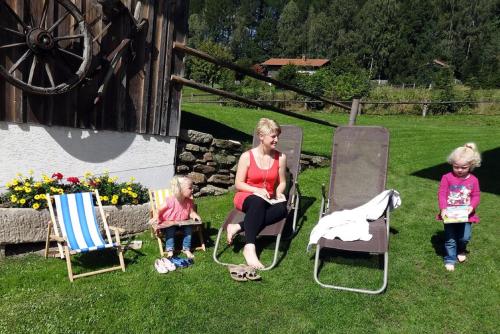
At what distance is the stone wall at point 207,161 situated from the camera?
6.96m

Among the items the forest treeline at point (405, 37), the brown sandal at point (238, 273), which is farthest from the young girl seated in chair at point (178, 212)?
the forest treeline at point (405, 37)

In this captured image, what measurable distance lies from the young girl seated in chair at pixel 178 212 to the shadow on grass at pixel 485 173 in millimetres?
5056

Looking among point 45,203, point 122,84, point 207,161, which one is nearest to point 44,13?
point 122,84

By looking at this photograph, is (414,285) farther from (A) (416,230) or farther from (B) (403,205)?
(B) (403,205)

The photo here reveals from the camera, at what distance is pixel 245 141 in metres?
8.93

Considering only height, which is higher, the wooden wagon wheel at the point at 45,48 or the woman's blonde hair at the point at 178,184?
the wooden wagon wheel at the point at 45,48

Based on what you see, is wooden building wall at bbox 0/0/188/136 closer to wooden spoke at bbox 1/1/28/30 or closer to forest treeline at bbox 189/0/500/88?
wooden spoke at bbox 1/1/28/30

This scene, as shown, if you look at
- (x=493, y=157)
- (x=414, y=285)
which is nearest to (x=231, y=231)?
(x=414, y=285)

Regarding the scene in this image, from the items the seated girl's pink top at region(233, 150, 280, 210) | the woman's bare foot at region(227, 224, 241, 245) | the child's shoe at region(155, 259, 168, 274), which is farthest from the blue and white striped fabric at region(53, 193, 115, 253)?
the seated girl's pink top at region(233, 150, 280, 210)

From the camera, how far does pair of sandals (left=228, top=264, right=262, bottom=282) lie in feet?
13.7

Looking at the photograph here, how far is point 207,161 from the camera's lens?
714 cm

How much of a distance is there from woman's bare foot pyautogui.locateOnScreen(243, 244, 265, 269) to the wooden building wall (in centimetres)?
265

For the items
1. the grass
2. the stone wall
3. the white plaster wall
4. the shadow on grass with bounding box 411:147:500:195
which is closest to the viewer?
the grass

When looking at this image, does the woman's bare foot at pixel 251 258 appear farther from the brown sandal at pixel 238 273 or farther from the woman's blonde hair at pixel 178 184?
the woman's blonde hair at pixel 178 184
